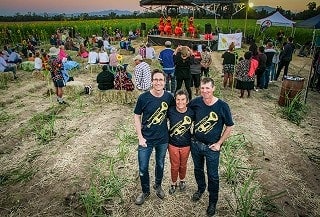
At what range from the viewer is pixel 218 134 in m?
3.91

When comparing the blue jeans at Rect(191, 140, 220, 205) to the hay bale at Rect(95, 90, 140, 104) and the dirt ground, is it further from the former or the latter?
the hay bale at Rect(95, 90, 140, 104)

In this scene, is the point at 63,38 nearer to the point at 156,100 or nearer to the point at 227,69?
the point at 227,69

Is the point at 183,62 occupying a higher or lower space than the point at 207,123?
higher

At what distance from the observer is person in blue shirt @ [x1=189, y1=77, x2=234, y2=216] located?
379 cm

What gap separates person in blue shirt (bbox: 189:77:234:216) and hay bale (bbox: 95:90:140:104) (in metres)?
6.09

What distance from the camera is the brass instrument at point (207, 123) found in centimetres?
382

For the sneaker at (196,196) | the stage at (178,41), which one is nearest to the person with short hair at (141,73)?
the sneaker at (196,196)

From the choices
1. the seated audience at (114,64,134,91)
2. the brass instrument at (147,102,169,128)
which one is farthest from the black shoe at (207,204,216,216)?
the seated audience at (114,64,134,91)

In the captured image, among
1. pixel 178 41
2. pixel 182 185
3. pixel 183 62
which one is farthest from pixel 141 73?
pixel 178 41

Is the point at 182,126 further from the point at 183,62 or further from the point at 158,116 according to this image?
the point at 183,62

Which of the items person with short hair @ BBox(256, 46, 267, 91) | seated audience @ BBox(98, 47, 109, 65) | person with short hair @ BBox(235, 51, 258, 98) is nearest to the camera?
person with short hair @ BBox(235, 51, 258, 98)

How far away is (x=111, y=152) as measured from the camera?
21.1ft

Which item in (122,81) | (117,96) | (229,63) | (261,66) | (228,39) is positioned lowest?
(117,96)

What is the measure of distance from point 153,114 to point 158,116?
0.08 meters
